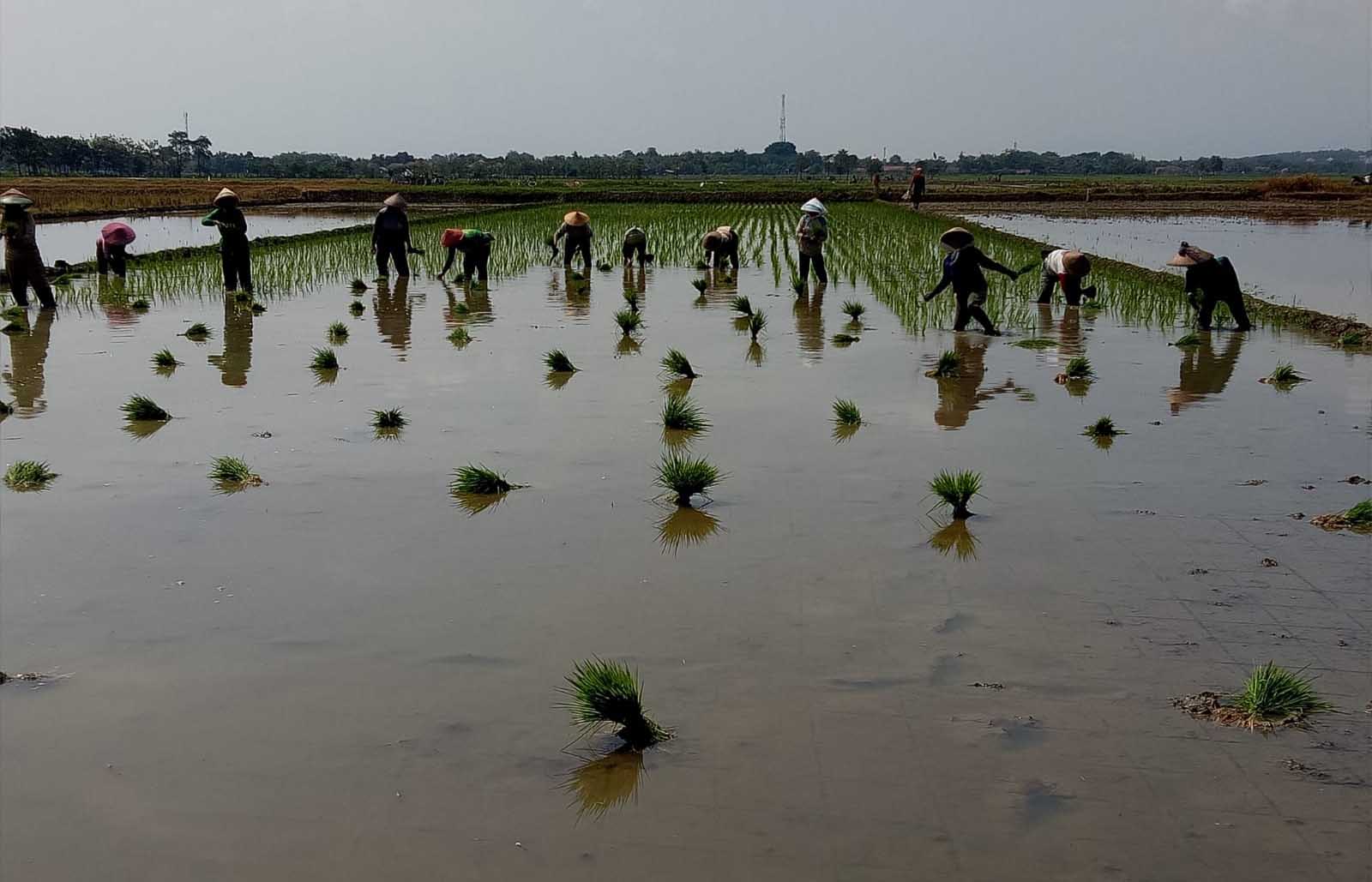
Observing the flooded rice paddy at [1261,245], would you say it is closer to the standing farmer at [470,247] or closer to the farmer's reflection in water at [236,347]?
the standing farmer at [470,247]

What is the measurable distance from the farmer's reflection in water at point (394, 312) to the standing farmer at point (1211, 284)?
19.7ft

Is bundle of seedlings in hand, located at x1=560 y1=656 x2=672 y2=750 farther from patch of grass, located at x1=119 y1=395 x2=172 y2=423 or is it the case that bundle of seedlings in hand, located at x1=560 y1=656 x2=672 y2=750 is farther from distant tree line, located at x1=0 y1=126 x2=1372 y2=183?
distant tree line, located at x1=0 y1=126 x2=1372 y2=183

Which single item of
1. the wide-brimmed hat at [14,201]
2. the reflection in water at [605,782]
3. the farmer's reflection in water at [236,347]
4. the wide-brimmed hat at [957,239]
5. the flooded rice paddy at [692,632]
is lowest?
the reflection in water at [605,782]

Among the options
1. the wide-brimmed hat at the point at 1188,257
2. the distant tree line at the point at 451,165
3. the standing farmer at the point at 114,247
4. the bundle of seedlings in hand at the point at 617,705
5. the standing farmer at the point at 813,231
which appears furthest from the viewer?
the distant tree line at the point at 451,165

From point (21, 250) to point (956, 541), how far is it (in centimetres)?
985

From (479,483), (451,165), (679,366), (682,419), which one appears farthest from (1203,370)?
(451,165)

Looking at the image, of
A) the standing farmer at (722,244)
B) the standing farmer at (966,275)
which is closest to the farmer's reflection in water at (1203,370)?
the standing farmer at (966,275)

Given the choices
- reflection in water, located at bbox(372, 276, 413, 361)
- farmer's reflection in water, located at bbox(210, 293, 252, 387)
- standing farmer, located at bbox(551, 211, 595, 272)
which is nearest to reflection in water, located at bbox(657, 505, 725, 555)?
farmer's reflection in water, located at bbox(210, 293, 252, 387)

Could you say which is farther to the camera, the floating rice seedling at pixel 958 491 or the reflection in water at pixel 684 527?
the floating rice seedling at pixel 958 491

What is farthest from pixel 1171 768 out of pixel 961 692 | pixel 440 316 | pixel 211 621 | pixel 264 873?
pixel 440 316

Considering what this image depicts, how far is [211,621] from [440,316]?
7533 mm

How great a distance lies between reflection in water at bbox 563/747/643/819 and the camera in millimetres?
2951

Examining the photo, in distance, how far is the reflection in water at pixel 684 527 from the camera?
4.75 metres

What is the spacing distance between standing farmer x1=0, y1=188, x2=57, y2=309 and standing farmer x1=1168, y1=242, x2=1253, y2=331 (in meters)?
9.70
